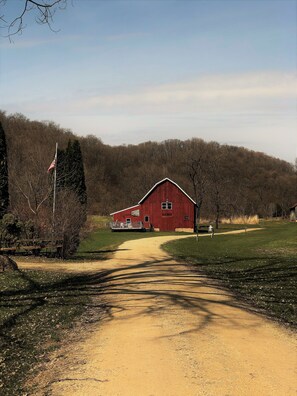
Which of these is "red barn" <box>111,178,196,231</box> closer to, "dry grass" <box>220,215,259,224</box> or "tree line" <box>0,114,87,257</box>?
"dry grass" <box>220,215,259,224</box>

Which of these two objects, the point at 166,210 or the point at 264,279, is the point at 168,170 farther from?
the point at 264,279

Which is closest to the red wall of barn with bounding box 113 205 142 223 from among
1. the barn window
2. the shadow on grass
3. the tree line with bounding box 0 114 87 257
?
the barn window

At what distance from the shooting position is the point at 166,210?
61.0 metres

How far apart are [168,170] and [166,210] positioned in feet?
253

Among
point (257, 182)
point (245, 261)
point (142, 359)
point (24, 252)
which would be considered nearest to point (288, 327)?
point (142, 359)

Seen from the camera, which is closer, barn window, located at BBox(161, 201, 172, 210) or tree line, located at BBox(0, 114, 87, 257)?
tree line, located at BBox(0, 114, 87, 257)

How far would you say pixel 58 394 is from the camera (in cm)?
508

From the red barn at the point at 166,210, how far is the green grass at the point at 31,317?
153 feet

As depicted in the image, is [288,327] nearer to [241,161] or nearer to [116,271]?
[116,271]

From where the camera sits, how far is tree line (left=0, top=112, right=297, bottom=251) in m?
78.0

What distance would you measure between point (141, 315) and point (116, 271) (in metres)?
7.47

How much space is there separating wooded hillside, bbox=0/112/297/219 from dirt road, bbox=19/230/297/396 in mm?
62864

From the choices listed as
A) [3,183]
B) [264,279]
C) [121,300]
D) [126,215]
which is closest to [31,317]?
[121,300]

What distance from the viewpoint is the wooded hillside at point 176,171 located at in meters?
93.6
